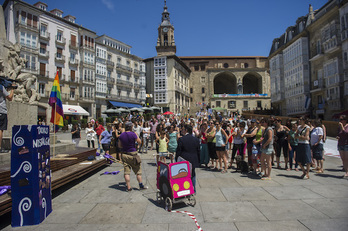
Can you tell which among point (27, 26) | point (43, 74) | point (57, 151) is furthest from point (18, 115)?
point (27, 26)

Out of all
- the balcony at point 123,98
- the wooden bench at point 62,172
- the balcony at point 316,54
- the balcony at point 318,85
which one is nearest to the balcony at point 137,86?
the balcony at point 123,98

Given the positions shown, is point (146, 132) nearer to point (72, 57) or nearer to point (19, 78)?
point (19, 78)

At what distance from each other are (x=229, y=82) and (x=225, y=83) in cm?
177

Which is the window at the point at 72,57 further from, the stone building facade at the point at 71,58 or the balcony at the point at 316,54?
the balcony at the point at 316,54

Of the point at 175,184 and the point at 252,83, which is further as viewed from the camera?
the point at 252,83

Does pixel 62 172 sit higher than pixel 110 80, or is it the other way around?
pixel 110 80

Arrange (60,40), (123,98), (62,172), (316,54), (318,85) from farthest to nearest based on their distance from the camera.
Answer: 1. (123,98)
2. (60,40)
3. (316,54)
4. (318,85)
5. (62,172)

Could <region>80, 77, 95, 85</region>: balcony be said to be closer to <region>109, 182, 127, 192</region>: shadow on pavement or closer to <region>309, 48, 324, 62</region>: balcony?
<region>109, 182, 127, 192</region>: shadow on pavement

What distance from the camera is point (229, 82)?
68.8 m

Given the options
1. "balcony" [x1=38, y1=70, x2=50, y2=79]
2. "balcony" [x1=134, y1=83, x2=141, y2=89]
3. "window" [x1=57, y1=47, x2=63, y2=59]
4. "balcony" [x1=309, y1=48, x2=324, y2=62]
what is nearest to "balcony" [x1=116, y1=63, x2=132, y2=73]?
"balcony" [x1=134, y1=83, x2=141, y2=89]

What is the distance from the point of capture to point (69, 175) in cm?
564

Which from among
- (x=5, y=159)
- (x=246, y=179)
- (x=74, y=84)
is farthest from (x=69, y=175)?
(x=74, y=84)

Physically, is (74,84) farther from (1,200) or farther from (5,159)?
(1,200)

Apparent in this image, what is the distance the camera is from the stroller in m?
4.36
